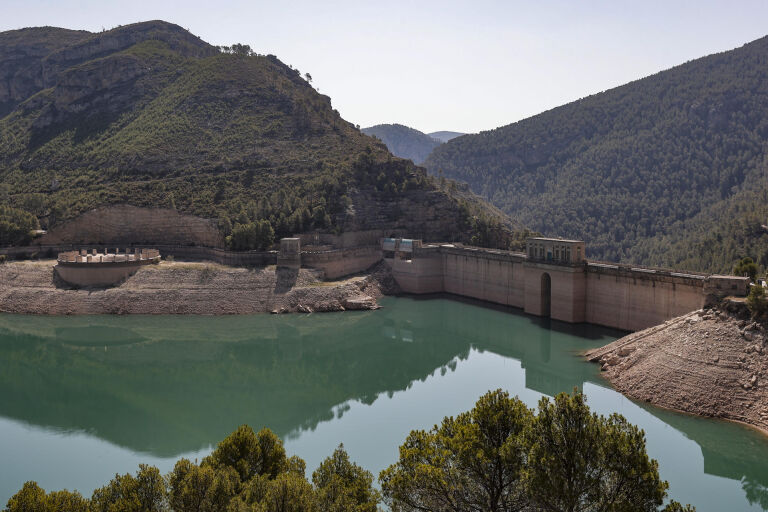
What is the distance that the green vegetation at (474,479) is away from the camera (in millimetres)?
15398

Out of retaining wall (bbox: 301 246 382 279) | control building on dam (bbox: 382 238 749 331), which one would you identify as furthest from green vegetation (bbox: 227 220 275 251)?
control building on dam (bbox: 382 238 749 331)

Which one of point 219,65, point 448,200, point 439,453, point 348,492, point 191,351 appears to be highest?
point 219,65

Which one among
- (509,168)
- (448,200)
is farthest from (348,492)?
(509,168)

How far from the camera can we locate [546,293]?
185ft

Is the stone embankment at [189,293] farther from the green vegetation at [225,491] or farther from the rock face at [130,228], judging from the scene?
the green vegetation at [225,491]

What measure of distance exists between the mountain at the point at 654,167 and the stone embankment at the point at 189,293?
44.7 meters

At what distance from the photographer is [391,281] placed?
7006 cm

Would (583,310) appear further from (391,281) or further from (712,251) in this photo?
(712,251)

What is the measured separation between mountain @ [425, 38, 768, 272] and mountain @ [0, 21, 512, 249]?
26.4 metres

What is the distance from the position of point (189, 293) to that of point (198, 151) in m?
35.6

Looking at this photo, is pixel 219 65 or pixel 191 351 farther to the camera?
pixel 219 65

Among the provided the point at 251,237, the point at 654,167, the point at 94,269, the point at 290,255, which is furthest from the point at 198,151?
the point at 654,167

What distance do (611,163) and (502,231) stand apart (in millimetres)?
71260

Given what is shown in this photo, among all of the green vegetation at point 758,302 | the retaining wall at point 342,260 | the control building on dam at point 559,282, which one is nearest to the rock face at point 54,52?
the retaining wall at point 342,260
